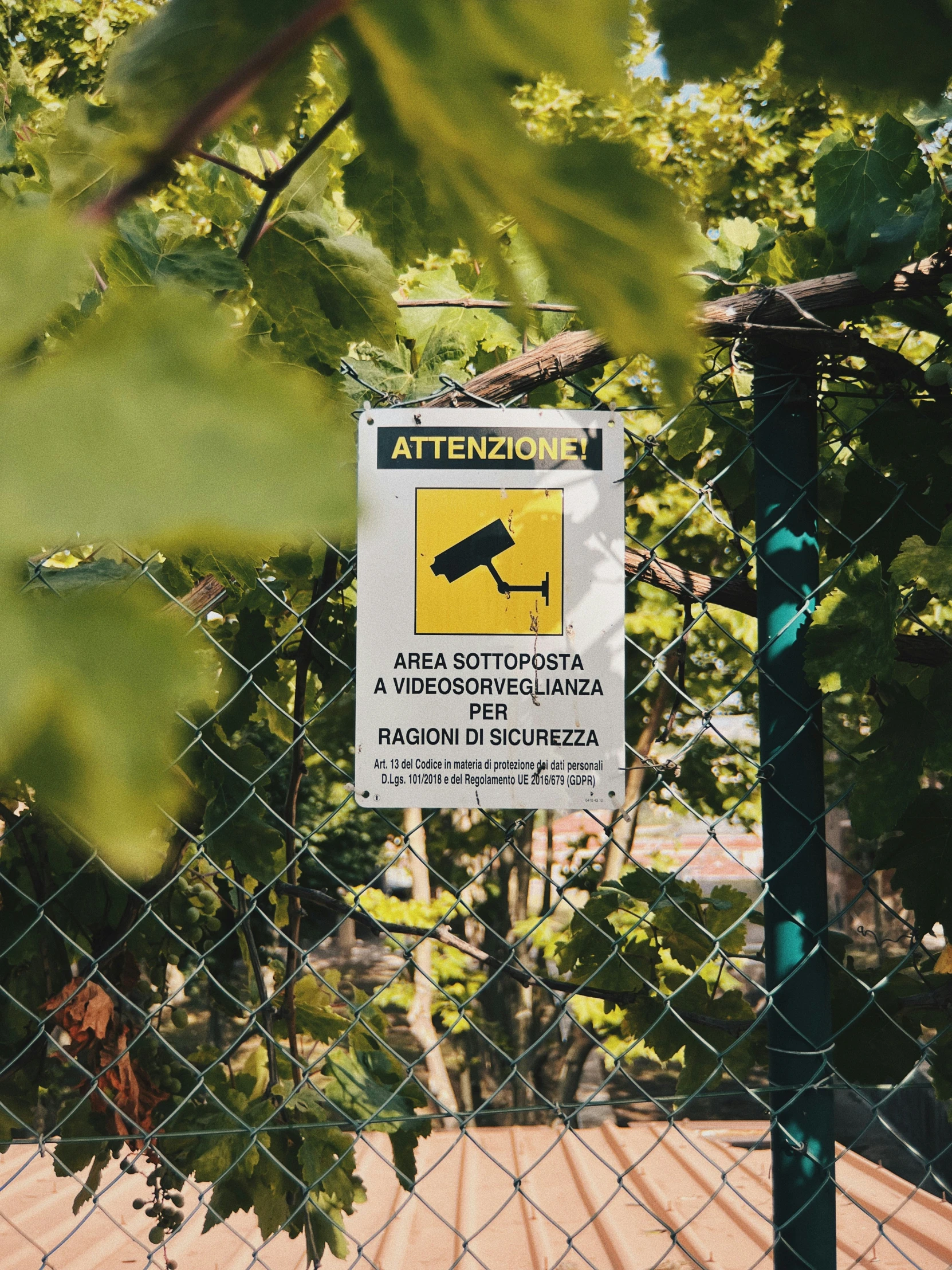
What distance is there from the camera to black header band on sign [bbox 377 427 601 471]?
1277mm

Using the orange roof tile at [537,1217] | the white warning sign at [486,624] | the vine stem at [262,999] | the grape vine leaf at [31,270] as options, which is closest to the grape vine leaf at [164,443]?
the grape vine leaf at [31,270]

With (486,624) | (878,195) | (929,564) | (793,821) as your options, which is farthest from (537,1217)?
(878,195)

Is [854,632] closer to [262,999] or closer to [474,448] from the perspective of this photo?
[474,448]

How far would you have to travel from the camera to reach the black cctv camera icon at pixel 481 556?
1270 mm

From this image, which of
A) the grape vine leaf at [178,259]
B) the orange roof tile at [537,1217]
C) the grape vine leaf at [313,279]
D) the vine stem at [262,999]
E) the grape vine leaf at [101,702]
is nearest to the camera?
the grape vine leaf at [101,702]

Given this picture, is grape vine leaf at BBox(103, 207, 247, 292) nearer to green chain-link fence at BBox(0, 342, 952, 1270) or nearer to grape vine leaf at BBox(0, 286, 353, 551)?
green chain-link fence at BBox(0, 342, 952, 1270)

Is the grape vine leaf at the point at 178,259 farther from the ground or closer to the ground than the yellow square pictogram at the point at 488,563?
farther from the ground

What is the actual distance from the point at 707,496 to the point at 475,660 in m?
0.37

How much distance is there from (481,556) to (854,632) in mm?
440

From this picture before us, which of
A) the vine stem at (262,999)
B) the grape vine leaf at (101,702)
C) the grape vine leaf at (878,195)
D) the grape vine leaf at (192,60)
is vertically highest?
the grape vine leaf at (878,195)

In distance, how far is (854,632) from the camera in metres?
1.21

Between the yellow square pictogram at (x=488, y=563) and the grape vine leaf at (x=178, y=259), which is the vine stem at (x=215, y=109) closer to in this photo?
the grape vine leaf at (x=178, y=259)

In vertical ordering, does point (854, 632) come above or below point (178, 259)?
below

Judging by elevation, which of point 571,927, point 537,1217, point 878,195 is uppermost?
Answer: point 878,195
